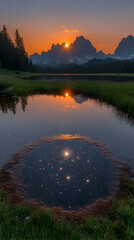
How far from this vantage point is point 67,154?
8.46 meters

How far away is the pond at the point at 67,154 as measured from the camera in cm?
577

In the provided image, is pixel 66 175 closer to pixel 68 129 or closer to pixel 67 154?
pixel 67 154

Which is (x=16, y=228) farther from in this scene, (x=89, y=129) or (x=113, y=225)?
(x=89, y=129)

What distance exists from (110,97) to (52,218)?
886 inches

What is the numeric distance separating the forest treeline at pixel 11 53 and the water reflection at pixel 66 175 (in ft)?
295

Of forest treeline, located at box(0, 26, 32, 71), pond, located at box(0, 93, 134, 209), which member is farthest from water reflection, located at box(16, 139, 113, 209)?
forest treeline, located at box(0, 26, 32, 71)

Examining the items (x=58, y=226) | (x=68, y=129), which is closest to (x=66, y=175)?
(x=58, y=226)

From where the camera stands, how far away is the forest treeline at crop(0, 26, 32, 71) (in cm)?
8475

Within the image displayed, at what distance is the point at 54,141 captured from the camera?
10.2 m

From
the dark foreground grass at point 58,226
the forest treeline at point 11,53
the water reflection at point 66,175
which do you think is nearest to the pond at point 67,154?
the water reflection at point 66,175

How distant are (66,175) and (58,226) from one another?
9.00ft

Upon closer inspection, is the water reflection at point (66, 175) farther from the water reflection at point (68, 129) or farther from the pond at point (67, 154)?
the water reflection at point (68, 129)

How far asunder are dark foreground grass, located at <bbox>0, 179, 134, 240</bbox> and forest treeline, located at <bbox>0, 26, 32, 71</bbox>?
9367cm

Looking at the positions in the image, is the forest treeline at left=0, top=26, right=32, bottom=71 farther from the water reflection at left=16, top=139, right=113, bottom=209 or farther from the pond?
the water reflection at left=16, top=139, right=113, bottom=209
